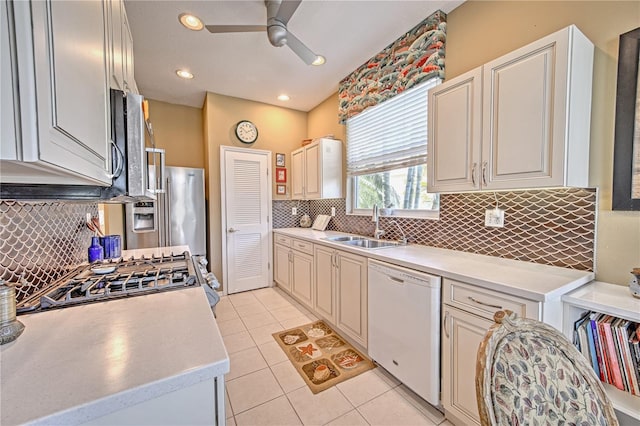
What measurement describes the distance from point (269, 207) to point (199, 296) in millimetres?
2860

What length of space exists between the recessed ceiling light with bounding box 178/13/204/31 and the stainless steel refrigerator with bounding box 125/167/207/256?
5.69ft

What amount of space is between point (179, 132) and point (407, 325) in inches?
162

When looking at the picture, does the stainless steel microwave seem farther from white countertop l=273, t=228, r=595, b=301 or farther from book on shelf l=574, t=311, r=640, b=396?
book on shelf l=574, t=311, r=640, b=396

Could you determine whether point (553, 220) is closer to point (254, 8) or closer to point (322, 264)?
point (322, 264)

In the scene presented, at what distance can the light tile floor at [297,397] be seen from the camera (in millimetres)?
1602

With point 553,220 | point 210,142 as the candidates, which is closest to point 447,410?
point 553,220

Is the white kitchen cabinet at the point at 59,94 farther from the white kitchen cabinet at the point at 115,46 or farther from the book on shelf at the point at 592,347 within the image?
the book on shelf at the point at 592,347

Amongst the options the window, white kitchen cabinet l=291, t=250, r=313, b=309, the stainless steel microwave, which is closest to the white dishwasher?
the window

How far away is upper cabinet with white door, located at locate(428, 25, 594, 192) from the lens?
130 centimetres

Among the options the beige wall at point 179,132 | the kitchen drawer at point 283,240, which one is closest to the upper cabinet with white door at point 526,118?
the kitchen drawer at point 283,240

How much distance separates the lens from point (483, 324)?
135cm

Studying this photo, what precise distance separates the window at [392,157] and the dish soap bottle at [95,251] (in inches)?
97.7

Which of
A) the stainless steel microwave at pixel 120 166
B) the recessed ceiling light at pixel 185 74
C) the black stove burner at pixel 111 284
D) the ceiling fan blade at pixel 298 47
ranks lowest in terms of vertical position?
the black stove burner at pixel 111 284

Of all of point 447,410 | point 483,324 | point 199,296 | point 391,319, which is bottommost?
point 447,410
